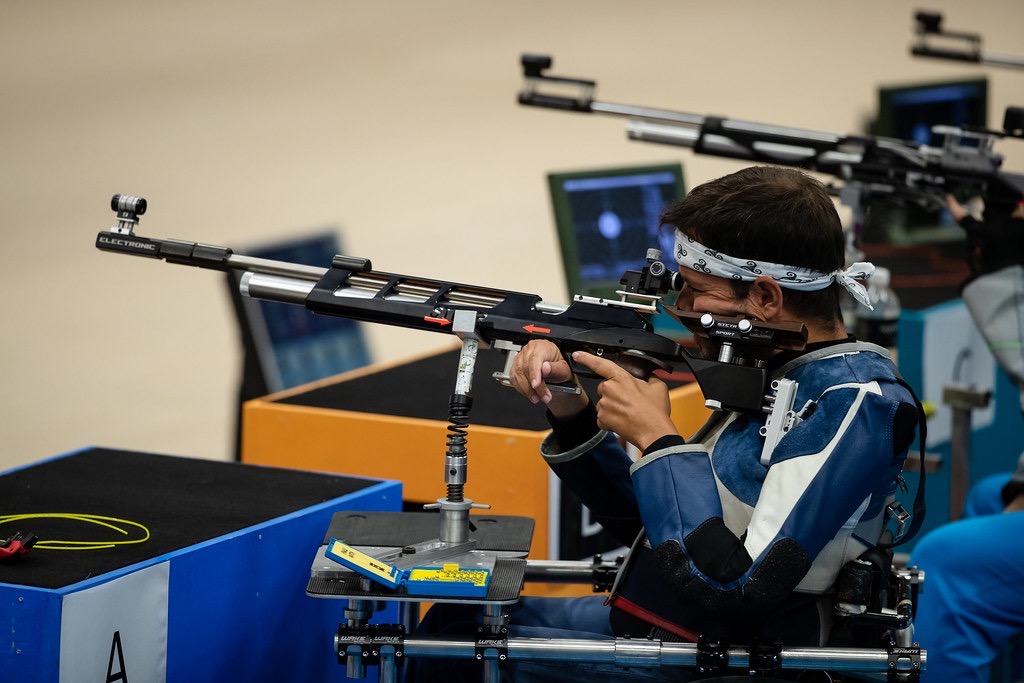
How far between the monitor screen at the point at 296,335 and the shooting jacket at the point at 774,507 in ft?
6.32

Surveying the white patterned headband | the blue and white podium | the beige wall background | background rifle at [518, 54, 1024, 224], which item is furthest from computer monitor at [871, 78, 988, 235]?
the white patterned headband

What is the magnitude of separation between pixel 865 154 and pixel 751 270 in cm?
219

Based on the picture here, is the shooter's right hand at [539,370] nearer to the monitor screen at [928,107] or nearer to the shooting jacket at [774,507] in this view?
the shooting jacket at [774,507]

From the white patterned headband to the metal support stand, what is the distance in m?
1.87

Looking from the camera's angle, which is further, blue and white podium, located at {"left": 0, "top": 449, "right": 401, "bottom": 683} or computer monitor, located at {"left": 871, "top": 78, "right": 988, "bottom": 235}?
computer monitor, located at {"left": 871, "top": 78, "right": 988, "bottom": 235}

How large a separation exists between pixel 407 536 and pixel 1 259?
18.5 ft

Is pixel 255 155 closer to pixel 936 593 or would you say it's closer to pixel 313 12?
pixel 313 12

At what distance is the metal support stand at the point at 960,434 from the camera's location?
3.77m

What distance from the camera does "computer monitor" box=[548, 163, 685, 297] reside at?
13.2 feet

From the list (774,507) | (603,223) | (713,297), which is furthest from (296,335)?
(774,507)

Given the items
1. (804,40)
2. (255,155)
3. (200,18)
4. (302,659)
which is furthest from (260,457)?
(804,40)

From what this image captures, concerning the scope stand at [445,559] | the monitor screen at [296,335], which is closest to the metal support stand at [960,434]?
the monitor screen at [296,335]

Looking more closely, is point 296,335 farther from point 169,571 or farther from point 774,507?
point 774,507

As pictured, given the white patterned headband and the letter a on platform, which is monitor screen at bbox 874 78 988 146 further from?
the letter a on platform
